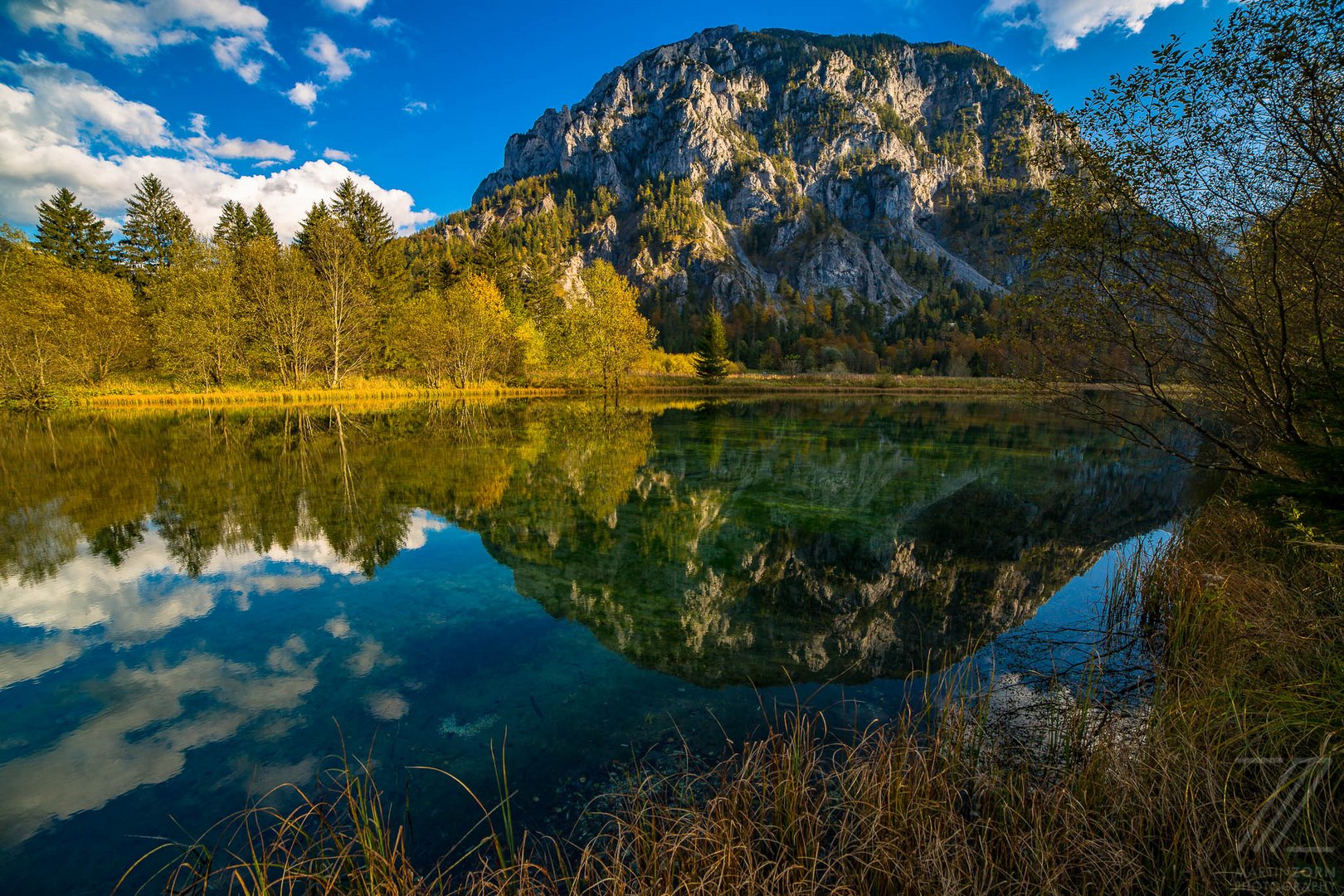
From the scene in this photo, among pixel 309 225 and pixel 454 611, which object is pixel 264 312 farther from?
pixel 454 611

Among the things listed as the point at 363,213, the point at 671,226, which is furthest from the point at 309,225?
the point at 671,226

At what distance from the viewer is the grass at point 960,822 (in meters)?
2.92

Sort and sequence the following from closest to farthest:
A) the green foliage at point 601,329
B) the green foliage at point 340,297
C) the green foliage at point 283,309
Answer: the green foliage at point 283,309 < the green foliage at point 340,297 < the green foliage at point 601,329

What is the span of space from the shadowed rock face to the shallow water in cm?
10

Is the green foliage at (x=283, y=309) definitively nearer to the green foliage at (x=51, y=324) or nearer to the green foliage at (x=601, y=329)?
the green foliage at (x=51, y=324)

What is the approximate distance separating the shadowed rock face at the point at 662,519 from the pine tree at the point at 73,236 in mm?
41205

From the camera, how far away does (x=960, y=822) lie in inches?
131

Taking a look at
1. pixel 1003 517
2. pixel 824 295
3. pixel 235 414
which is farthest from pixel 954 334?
pixel 235 414

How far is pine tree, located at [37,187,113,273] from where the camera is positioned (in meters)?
53.0

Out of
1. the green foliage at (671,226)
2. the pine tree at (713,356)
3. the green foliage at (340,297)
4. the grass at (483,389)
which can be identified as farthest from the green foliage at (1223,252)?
the green foliage at (671,226)

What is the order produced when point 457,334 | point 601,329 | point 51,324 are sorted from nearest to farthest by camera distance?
point 51,324 < point 457,334 < point 601,329

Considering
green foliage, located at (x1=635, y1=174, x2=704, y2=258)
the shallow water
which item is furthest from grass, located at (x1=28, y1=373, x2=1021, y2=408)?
green foliage, located at (x1=635, y1=174, x2=704, y2=258)

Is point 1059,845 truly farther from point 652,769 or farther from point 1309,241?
point 1309,241

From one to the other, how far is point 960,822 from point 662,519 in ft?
35.3
